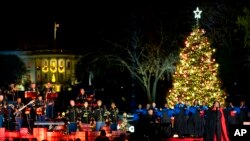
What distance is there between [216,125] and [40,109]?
11.3 m

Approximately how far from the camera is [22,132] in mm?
25359

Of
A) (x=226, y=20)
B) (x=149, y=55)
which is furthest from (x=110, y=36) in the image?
(x=226, y=20)

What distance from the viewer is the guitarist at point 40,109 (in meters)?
29.3

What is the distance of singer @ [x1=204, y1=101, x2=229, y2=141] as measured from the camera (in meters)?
20.2

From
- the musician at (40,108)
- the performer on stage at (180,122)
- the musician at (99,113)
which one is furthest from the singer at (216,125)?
the musician at (40,108)

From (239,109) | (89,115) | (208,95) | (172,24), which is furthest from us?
Answer: (172,24)

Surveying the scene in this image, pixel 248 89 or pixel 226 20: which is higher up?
pixel 226 20

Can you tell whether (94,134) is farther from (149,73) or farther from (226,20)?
(149,73)

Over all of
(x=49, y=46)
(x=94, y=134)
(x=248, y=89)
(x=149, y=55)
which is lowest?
(x=94, y=134)

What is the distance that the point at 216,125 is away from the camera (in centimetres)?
2019

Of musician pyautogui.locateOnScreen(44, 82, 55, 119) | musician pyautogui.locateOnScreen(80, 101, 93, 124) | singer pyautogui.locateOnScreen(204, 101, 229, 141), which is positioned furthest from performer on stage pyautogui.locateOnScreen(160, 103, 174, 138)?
singer pyautogui.locateOnScreen(204, 101, 229, 141)

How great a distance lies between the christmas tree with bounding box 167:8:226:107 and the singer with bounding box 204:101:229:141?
1570 centimetres

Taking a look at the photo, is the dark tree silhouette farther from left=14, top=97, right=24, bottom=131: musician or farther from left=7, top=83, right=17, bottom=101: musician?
left=14, top=97, right=24, bottom=131: musician

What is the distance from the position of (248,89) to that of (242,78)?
1.30 metres
